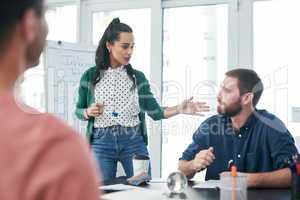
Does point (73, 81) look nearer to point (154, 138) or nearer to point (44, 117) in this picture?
point (154, 138)

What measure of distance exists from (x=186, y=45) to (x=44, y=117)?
3.68 meters

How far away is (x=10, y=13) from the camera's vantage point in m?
0.47

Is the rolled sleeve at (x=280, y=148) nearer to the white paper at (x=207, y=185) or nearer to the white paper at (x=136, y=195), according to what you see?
the white paper at (x=207, y=185)

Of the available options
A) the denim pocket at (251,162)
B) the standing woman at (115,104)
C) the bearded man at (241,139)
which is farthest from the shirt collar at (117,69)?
the denim pocket at (251,162)

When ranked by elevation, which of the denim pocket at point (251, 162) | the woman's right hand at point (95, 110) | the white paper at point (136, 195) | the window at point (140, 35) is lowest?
the white paper at point (136, 195)

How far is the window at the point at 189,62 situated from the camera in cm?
396

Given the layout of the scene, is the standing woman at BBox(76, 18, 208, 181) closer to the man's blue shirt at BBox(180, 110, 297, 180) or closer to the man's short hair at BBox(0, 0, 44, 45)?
the man's blue shirt at BBox(180, 110, 297, 180)

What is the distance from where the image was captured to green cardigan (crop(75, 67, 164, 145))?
3121 millimetres

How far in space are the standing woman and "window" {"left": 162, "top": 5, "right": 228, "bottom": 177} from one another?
2.73 ft

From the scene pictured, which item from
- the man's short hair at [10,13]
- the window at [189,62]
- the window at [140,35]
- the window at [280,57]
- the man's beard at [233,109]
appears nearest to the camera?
the man's short hair at [10,13]

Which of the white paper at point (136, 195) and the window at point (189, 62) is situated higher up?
the window at point (189, 62)

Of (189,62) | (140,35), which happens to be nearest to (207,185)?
(189,62)

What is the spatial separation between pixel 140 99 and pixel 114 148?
1.39 ft

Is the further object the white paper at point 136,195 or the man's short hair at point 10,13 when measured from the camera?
the white paper at point 136,195
